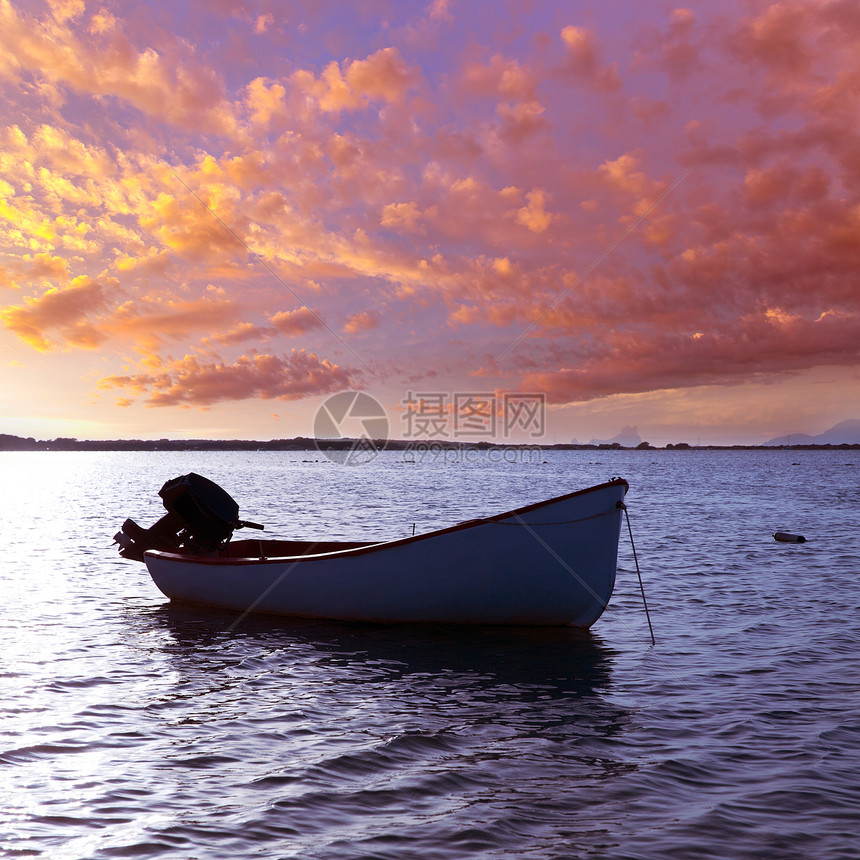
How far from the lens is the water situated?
5484 mm

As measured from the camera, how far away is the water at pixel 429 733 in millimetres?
5484

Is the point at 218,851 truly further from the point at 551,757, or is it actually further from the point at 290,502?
the point at 290,502

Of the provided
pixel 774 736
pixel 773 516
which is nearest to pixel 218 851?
pixel 774 736

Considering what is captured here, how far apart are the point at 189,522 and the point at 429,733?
29.3 feet

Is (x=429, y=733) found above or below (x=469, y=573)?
below

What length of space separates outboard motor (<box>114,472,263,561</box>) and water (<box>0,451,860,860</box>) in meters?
1.43

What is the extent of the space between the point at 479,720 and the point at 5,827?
486 cm

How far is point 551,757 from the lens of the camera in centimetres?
706

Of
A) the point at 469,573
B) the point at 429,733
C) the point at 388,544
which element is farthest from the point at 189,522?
the point at 429,733

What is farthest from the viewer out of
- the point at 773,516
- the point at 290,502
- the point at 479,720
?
the point at 290,502

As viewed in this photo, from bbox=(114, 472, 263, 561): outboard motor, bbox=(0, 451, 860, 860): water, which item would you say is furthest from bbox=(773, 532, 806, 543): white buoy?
bbox=(114, 472, 263, 561): outboard motor

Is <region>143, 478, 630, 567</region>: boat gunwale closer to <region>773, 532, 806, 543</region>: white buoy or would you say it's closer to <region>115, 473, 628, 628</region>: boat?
<region>115, 473, 628, 628</region>: boat

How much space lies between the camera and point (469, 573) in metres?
11.8

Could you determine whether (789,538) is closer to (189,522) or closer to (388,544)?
(388,544)
